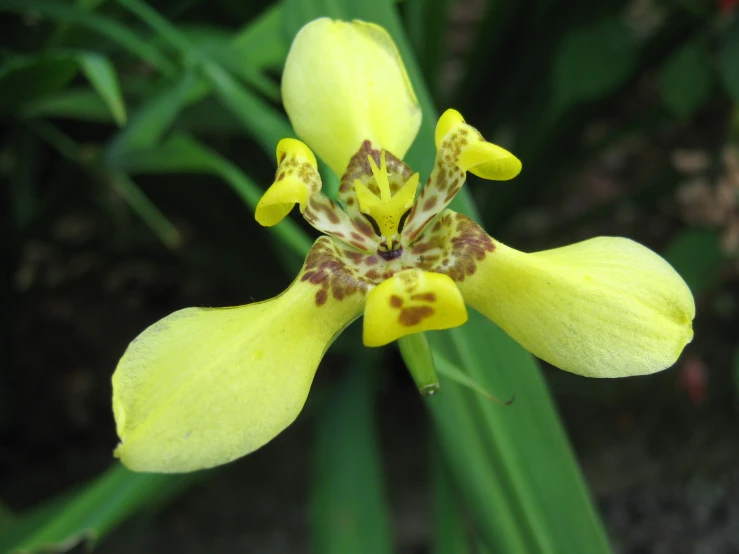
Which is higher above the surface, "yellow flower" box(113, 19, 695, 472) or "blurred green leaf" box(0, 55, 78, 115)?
"blurred green leaf" box(0, 55, 78, 115)

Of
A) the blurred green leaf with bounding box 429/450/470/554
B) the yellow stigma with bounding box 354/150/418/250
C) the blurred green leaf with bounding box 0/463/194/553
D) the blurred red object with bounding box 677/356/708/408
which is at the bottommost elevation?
the blurred red object with bounding box 677/356/708/408

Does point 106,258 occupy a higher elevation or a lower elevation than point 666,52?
higher

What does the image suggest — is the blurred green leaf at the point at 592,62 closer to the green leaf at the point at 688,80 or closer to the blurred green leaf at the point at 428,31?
the green leaf at the point at 688,80

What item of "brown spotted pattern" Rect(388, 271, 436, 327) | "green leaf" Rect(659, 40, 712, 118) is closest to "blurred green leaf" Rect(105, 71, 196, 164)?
"brown spotted pattern" Rect(388, 271, 436, 327)

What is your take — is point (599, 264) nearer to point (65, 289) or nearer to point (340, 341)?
point (340, 341)

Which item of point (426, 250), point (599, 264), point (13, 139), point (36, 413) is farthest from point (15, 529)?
point (599, 264)

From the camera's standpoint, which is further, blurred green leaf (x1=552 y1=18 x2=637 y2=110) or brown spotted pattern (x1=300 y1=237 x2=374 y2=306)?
blurred green leaf (x1=552 y1=18 x2=637 y2=110)

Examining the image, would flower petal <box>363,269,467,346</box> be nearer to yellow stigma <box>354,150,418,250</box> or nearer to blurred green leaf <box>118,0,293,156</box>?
yellow stigma <box>354,150,418,250</box>
